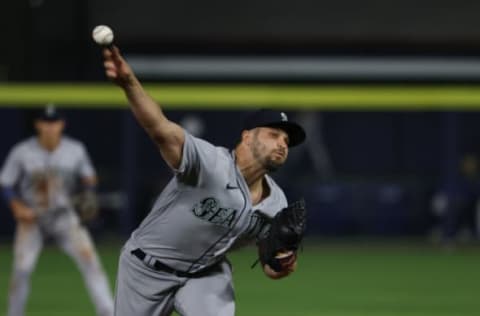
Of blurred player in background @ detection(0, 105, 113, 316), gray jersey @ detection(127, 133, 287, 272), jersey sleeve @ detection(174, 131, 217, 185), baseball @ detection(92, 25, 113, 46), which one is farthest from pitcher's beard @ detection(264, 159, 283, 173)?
blurred player in background @ detection(0, 105, 113, 316)

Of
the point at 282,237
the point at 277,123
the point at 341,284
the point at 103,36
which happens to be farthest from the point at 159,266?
the point at 341,284

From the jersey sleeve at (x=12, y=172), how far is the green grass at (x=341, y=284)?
134 centimetres

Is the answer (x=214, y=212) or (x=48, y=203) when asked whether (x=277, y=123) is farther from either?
(x=48, y=203)

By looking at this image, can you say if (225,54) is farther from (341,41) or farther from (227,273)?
(227,273)

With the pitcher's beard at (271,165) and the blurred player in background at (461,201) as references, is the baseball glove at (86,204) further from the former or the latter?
the blurred player in background at (461,201)

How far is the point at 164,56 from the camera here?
23.9 m

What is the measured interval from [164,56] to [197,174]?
1826 centimetres

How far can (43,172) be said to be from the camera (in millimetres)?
10125

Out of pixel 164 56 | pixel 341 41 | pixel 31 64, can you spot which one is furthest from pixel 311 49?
pixel 31 64

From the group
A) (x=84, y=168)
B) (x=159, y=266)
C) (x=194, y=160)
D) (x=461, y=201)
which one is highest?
(x=194, y=160)

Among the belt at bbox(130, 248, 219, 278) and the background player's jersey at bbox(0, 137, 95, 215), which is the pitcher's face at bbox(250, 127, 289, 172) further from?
the background player's jersey at bbox(0, 137, 95, 215)

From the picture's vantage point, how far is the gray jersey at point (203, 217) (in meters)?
5.87

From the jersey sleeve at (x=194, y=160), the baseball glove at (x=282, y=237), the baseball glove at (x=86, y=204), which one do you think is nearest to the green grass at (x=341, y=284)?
the baseball glove at (x=86, y=204)

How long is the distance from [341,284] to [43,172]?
175 inches
